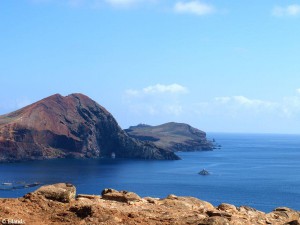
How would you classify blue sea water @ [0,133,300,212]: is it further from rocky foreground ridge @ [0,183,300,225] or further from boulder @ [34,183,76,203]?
boulder @ [34,183,76,203]

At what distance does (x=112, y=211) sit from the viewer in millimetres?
22844

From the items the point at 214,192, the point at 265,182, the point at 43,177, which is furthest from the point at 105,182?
the point at 265,182

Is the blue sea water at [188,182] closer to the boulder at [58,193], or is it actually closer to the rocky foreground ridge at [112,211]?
the rocky foreground ridge at [112,211]

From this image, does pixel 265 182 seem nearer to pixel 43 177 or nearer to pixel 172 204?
pixel 43 177

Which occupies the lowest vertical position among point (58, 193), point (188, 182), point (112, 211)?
point (188, 182)

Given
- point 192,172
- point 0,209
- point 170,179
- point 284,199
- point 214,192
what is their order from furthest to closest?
point 192,172 < point 170,179 < point 214,192 < point 284,199 < point 0,209

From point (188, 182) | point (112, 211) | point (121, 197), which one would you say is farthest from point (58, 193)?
point (188, 182)

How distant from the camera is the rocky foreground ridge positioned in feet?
70.7

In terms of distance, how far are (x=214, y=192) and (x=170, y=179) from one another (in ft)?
115

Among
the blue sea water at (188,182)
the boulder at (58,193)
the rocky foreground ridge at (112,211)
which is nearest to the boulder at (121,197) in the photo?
the rocky foreground ridge at (112,211)

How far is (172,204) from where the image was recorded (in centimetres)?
2716

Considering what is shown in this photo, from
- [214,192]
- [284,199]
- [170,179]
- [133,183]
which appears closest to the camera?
[284,199]

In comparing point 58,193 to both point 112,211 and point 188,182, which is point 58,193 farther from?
point 188,182

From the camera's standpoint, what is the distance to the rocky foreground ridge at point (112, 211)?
21547mm
